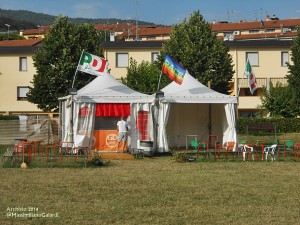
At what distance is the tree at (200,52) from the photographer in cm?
4100

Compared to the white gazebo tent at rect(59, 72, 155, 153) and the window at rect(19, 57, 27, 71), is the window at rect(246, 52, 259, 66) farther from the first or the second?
A: the white gazebo tent at rect(59, 72, 155, 153)

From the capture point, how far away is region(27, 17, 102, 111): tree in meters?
40.7

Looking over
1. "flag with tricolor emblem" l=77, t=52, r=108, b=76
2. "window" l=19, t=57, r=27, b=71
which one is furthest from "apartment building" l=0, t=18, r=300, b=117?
"flag with tricolor emblem" l=77, t=52, r=108, b=76

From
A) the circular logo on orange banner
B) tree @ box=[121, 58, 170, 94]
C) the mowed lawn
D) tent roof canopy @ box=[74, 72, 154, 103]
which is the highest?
tree @ box=[121, 58, 170, 94]

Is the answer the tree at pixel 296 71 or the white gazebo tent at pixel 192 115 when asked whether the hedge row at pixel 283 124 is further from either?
the white gazebo tent at pixel 192 115

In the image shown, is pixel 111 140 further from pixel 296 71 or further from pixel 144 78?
pixel 296 71

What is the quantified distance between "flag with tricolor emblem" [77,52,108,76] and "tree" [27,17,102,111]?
15.1 metres

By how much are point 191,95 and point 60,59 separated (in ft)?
61.3

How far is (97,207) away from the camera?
10.8m

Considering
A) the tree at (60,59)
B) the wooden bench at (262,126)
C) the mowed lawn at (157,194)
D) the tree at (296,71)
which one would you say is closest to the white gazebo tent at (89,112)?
the mowed lawn at (157,194)

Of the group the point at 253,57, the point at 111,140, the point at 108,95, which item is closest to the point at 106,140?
the point at 111,140

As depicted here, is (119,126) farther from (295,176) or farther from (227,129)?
(295,176)

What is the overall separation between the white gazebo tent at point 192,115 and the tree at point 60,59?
1490 centimetres

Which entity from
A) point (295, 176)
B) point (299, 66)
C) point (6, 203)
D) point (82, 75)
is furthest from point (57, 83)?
A: point (6, 203)
